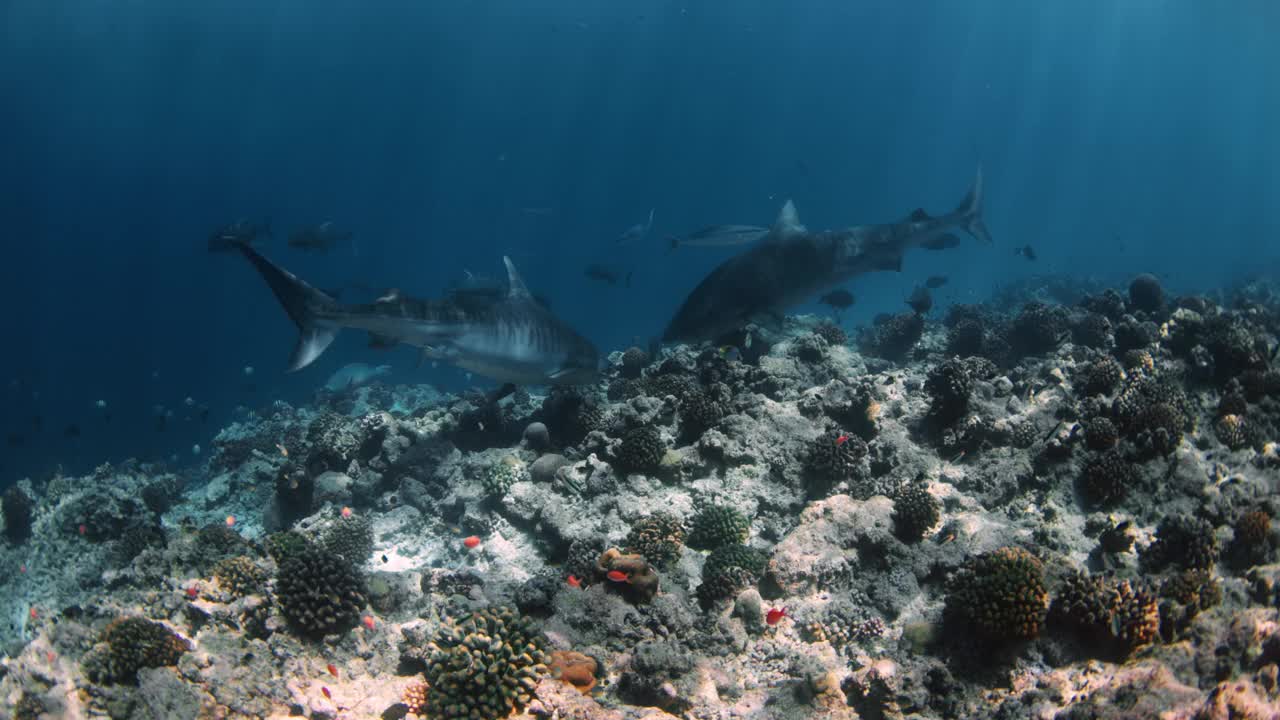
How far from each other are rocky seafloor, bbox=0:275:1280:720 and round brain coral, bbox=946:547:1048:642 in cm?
2

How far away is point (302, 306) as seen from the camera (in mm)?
5746

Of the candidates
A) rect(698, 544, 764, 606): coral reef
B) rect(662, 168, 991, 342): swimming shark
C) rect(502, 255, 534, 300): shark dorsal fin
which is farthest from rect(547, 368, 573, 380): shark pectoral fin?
rect(698, 544, 764, 606): coral reef

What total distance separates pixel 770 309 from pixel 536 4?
10629 cm

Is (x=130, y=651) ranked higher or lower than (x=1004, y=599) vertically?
lower

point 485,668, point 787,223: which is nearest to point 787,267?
point 787,223

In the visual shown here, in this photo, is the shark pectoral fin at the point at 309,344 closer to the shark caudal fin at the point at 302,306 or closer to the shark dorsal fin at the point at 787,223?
the shark caudal fin at the point at 302,306

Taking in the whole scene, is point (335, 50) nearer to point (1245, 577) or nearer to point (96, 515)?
point (96, 515)

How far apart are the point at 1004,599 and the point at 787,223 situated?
728cm

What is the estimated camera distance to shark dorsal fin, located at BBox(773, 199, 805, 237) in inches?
394

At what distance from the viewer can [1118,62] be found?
15125 centimetres

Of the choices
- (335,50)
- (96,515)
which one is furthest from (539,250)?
(96,515)

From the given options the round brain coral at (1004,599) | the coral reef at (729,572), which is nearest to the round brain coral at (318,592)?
the coral reef at (729,572)

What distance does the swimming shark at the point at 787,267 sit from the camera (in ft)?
30.5

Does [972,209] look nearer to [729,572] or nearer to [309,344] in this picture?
[729,572]
